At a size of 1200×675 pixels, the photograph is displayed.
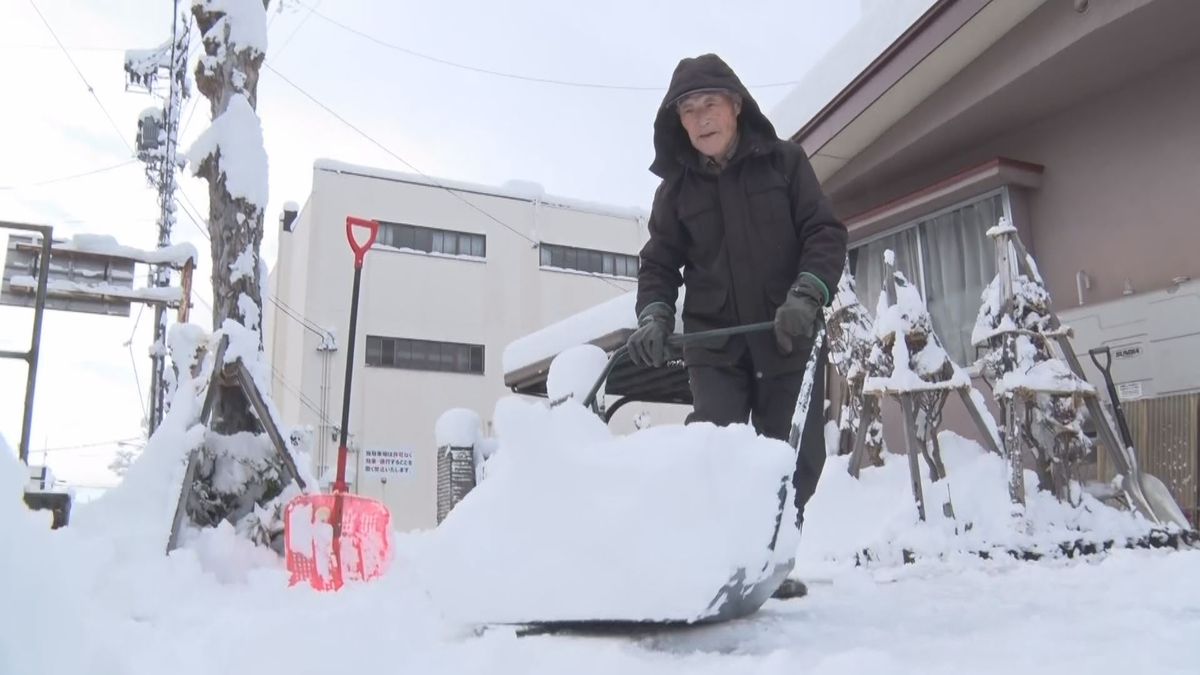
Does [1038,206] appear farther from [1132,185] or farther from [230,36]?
[230,36]

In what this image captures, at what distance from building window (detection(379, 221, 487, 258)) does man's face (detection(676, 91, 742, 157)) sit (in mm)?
19566

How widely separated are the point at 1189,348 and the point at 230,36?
6507 mm

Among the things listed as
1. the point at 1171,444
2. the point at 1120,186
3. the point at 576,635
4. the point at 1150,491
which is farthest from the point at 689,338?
the point at 1120,186

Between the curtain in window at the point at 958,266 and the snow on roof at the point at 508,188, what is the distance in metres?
17.0

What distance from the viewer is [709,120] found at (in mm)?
2801

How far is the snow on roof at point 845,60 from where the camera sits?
251 inches

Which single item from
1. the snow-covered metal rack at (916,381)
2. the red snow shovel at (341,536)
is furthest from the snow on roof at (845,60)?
the red snow shovel at (341,536)

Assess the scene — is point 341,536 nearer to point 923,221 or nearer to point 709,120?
point 709,120

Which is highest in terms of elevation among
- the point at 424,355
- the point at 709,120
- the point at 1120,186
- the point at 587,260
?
the point at 587,260

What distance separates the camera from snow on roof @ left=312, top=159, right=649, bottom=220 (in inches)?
845

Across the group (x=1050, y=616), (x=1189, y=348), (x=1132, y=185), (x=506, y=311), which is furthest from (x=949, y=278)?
(x=506, y=311)

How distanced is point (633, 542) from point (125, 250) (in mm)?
15968

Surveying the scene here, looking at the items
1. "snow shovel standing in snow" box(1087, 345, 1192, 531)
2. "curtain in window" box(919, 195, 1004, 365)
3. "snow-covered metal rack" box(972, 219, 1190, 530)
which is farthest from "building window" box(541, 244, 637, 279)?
"snow shovel standing in snow" box(1087, 345, 1192, 531)

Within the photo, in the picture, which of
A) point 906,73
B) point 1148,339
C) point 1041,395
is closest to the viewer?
point 1041,395
